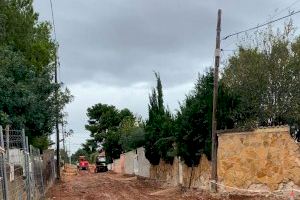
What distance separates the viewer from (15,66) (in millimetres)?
26516

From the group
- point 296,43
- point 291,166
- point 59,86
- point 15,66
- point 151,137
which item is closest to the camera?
point 291,166

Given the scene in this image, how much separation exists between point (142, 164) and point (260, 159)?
30.0 meters

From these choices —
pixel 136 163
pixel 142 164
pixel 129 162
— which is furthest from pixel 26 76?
pixel 129 162

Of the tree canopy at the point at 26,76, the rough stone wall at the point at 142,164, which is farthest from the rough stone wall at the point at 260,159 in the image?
the rough stone wall at the point at 142,164

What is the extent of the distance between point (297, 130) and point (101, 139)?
8967 centimetres

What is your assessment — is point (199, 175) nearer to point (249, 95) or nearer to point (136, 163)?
point (249, 95)

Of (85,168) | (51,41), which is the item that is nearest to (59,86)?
(51,41)

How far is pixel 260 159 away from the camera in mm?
20609

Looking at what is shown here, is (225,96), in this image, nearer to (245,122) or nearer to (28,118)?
(245,122)

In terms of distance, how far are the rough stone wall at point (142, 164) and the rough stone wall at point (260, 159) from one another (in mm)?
23640

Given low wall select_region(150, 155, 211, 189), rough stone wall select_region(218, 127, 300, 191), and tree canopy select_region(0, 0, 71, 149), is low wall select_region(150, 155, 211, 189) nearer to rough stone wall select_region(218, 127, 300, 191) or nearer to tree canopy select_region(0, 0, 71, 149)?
rough stone wall select_region(218, 127, 300, 191)

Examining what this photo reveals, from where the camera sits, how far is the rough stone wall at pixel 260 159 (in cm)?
1948

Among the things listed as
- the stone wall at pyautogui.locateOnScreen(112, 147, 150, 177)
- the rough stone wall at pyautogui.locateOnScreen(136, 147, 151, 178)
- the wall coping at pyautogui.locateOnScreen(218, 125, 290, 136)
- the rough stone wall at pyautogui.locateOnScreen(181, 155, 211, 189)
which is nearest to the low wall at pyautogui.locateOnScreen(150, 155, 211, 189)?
the rough stone wall at pyautogui.locateOnScreen(181, 155, 211, 189)

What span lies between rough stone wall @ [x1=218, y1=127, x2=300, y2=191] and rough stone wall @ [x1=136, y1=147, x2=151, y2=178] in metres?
23.6
